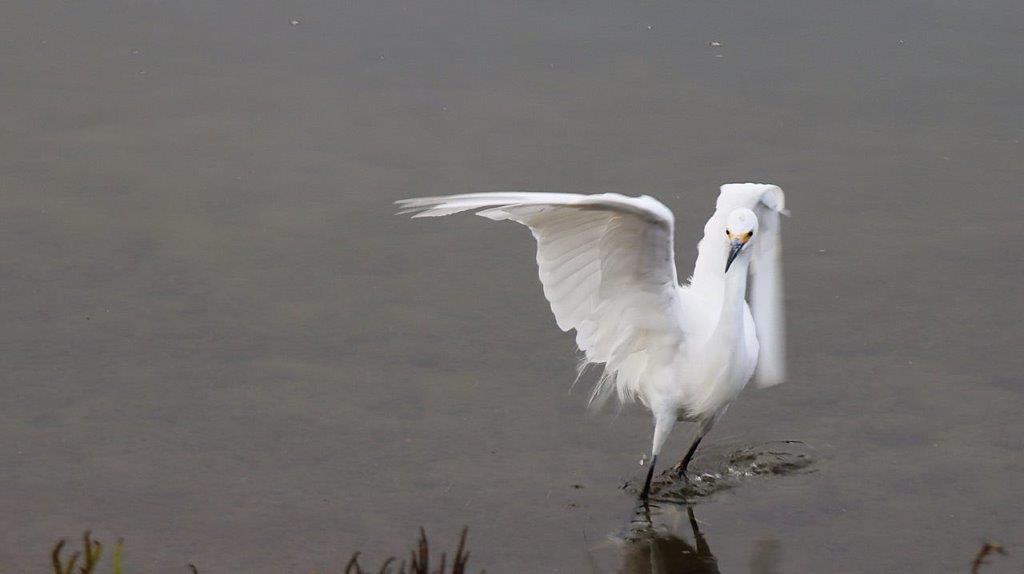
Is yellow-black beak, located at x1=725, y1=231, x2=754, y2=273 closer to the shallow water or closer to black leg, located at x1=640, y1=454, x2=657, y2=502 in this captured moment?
black leg, located at x1=640, y1=454, x2=657, y2=502

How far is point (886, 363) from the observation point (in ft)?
19.2

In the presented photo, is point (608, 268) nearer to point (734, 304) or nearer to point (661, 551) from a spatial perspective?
point (734, 304)

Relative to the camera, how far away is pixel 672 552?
15.7 feet

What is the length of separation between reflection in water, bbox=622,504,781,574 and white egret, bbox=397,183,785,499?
0.17m

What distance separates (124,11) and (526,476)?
4.90 metres

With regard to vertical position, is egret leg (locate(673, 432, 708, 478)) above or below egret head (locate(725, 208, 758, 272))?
below

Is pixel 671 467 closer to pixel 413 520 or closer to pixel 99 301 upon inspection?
pixel 413 520

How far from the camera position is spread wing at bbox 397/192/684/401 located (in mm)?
4215

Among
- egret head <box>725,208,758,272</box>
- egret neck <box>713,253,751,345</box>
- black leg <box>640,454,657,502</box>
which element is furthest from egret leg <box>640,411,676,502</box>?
egret head <box>725,208,758,272</box>

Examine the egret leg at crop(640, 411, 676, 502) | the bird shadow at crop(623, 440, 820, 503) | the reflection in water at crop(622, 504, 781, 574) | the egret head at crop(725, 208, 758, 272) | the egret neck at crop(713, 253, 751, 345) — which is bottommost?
the reflection in water at crop(622, 504, 781, 574)

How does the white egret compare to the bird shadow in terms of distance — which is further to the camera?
the bird shadow

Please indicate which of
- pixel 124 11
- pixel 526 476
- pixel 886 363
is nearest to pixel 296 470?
pixel 526 476

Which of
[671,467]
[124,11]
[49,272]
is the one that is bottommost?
[671,467]

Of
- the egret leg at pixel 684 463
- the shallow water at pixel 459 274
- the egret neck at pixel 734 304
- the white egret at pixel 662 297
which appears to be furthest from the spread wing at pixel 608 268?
the shallow water at pixel 459 274
